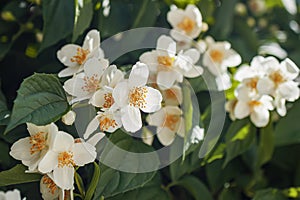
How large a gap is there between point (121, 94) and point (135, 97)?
0.02m

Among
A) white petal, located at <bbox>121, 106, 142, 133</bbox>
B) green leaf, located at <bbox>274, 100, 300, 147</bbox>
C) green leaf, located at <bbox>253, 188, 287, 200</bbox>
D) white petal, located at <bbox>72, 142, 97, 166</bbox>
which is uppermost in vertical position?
white petal, located at <bbox>121, 106, 142, 133</bbox>

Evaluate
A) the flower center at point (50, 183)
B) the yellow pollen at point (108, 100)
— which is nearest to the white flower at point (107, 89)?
the yellow pollen at point (108, 100)

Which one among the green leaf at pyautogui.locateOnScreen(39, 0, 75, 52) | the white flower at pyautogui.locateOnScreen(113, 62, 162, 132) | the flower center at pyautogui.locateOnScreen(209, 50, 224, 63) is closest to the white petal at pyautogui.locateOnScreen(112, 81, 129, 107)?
the white flower at pyautogui.locateOnScreen(113, 62, 162, 132)

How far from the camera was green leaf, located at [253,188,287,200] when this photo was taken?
0.86 m

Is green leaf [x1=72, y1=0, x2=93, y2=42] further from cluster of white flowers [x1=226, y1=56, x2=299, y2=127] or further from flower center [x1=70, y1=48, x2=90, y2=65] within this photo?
cluster of white flowers [x1=226, y1=56, x2=299, y2=127]

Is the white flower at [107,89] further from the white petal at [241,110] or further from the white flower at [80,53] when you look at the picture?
the white petal at [241,110]

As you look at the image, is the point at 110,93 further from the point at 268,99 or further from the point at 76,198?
the point at 268,99

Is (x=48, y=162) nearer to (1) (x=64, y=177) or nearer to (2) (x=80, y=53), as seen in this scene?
(1) (x=64, y=177)

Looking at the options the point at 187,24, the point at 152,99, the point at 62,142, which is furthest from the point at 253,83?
the point at 62,142

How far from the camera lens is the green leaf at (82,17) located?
30.6 inches

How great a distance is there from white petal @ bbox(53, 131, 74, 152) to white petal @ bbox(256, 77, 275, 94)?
0.33 metres

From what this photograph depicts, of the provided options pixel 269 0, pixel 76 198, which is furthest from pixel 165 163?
pixel 269 0

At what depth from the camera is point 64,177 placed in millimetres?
635

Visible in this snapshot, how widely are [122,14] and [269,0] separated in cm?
60
